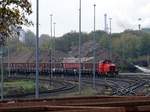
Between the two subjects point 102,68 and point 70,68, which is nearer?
point 102,68

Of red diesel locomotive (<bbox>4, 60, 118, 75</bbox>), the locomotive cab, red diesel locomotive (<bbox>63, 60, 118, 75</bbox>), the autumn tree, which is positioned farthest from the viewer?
red diesel locomotive (<bbox>4, 60, 118, 75</bbox>)

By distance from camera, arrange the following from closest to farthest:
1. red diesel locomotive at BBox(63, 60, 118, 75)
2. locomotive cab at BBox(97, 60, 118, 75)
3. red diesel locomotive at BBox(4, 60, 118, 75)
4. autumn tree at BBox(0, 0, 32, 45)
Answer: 1. autumn tree at BBox(0, 0, 32, 45)
2. locomotive cab at BBox(97, 60, 118, 75)
3. red diesel locomotive at BBox(63, 60, 118, 75)
4. red diesel locomotive at BBox(4, 60, 118, 75)

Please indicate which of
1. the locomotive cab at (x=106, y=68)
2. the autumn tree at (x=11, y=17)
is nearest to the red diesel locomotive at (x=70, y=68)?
the locomotive cab at (x=106, y=68)

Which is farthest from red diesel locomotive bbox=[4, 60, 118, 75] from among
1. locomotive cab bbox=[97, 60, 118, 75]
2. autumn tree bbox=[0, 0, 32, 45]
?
autumn tree bbox=[0, 0, 32, 45]

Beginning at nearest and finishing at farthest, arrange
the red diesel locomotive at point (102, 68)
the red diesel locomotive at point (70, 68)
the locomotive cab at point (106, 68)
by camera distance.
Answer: the locomotive cab at point (106, 68) < the red diesel locomotive at point (102, 68) < the red diesel locomotive at point (70, 68)

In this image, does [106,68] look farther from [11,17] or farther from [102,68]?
[11,17]

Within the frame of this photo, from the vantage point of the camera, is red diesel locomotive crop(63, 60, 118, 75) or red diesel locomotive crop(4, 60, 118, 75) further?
red diesel locomotive crop(4, 60, 118, 75)

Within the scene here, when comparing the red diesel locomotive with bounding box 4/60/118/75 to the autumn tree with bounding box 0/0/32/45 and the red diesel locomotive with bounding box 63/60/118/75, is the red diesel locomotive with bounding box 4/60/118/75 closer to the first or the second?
the red diesel locomotive with bounding box 63/60/118/75

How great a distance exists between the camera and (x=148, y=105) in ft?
35.2

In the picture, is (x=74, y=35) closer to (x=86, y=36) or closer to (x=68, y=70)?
(x=86, y=36)

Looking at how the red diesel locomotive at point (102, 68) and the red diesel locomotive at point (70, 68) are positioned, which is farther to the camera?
the red diesel locomotive at point (70, 68)

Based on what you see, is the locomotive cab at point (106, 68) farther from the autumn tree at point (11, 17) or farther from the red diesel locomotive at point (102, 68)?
the autumn tree at point (11, 17)

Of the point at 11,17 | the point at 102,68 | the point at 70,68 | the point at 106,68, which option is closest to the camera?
the point at 11,17

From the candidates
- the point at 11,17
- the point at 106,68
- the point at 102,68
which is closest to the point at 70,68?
the point at 102,68
